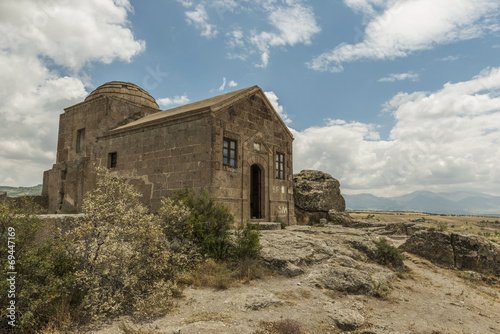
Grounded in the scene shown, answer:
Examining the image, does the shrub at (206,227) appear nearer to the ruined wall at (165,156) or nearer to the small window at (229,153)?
the ruined wall at (165,156)

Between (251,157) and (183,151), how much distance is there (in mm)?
3076

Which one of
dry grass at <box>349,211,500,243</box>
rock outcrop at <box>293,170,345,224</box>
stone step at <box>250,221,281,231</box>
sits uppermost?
rock outcrop at <box>293,170,345,224</box>

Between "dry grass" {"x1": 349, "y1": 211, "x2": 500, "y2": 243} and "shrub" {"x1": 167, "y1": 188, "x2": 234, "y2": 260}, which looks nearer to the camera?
"shrub" {"x1": 167, "y1": 188, "x2": 234, "y2": 260}

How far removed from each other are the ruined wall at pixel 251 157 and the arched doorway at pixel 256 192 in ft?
0.37

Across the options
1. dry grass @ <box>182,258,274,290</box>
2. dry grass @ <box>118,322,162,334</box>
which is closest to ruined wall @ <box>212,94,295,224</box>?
dry grass @ <box>182,258,274,290</box>

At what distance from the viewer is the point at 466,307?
28.9 feet

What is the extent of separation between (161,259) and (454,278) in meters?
10.6

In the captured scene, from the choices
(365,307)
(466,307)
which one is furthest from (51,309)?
(466,307)

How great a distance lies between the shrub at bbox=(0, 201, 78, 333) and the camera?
18.1 ft

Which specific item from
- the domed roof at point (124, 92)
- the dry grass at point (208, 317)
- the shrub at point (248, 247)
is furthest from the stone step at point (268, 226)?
the domed roof at point (124, 92)

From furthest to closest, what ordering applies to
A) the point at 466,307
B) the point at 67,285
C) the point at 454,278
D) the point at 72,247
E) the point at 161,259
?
the point at 454,278 → the point at 466,307 → the point at 161,259 → the point at 72,247 → the point at 67,285

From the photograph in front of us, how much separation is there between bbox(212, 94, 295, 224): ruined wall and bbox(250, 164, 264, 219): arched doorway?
11 centimetres

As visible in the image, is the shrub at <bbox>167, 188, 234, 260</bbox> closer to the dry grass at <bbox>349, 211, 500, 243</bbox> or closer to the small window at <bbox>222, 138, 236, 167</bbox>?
the small window at <bbox>222, 138, 236, 167</bbox>

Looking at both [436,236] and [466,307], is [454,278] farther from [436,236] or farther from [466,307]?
[466,307]
